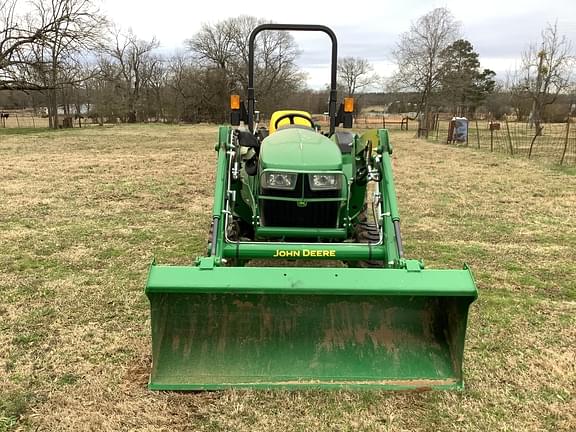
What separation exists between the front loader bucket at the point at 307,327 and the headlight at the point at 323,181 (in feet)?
3.44

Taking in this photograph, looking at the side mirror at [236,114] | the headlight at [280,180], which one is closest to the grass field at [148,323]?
the headlight at [280,180]

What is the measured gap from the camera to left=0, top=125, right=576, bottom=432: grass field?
286 centimetres

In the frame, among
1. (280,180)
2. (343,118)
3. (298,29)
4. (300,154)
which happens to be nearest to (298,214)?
(280,180)

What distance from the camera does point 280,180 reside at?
3.96 m

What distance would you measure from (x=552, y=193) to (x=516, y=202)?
1.31m

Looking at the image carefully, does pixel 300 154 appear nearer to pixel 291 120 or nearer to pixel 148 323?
pixel 291 120

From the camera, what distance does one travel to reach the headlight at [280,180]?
13.0ft

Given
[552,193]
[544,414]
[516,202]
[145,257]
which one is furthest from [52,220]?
[552,193]

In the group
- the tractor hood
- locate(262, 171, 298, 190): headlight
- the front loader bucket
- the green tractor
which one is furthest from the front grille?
the front loader bucket

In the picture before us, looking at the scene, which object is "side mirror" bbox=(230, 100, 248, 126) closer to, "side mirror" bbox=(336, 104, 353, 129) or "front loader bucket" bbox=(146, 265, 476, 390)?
"side mirror" bbox=(336, 104, 353, 129)

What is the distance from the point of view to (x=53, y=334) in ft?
12.3

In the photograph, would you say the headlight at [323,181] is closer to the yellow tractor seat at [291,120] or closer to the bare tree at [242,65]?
the yellow tractor seat at [291,120]

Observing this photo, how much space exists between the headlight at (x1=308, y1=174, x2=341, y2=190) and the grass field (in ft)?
4.83

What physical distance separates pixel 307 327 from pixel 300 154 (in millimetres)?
1419
